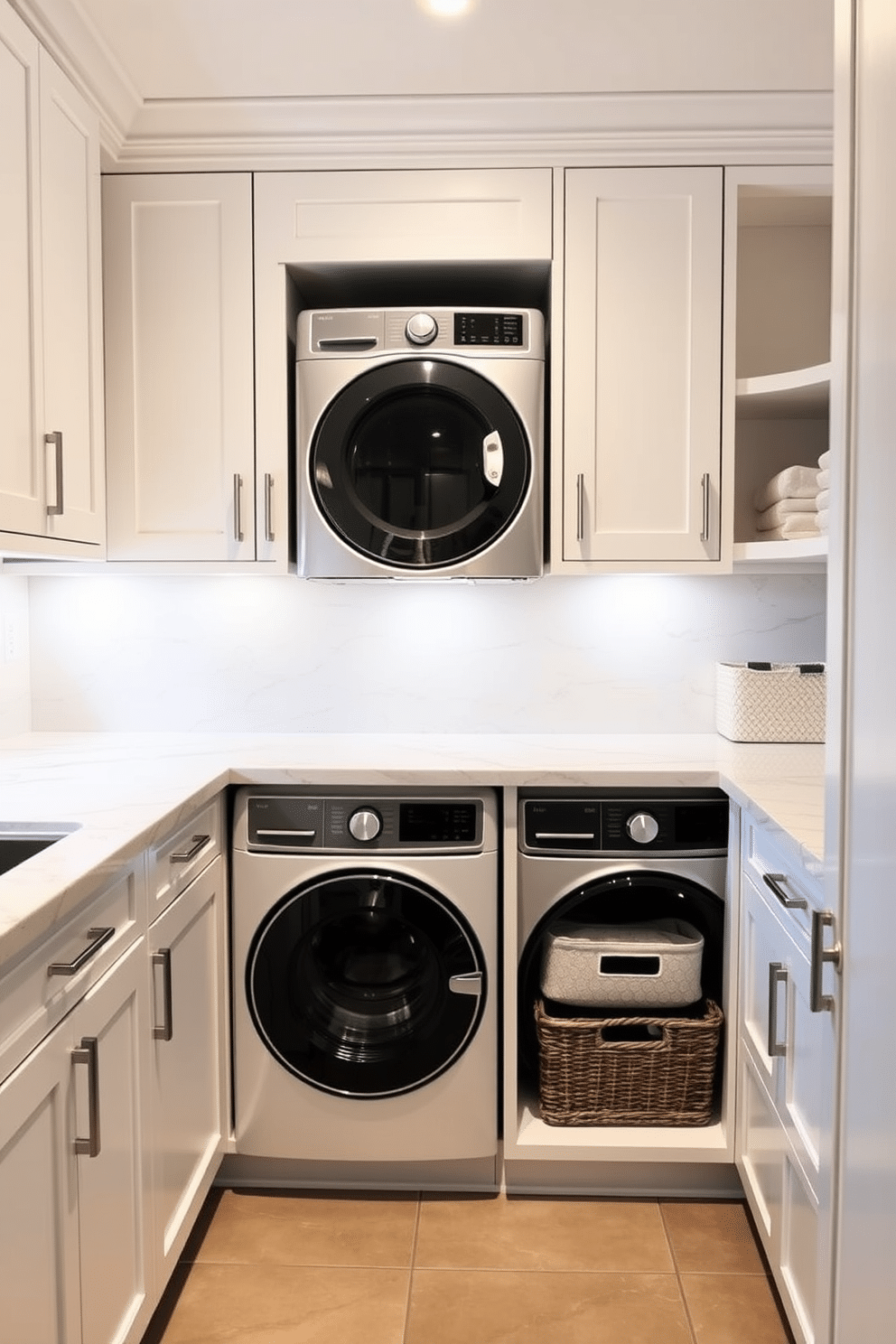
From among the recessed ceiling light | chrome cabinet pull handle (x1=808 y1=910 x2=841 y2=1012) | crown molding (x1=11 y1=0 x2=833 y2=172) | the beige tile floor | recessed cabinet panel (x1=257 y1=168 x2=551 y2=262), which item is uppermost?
the recessed ceiling light

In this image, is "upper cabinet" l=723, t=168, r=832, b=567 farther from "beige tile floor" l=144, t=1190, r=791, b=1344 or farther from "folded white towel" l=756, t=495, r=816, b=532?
"beige tile floor" l=144, t=1190, r=791, b=1344

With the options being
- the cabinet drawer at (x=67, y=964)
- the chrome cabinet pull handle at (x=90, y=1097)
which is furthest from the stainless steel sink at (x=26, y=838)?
the chrome cabinet pull handle at (x=90, y=1097)

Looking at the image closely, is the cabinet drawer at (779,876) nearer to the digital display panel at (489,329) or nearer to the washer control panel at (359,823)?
the washer control panel at (359,823)

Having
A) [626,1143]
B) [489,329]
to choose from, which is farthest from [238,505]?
[626,1143]

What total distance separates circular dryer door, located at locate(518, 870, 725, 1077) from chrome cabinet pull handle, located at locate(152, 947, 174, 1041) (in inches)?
32.1

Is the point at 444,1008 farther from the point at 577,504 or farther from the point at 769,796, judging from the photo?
the point at 577,504

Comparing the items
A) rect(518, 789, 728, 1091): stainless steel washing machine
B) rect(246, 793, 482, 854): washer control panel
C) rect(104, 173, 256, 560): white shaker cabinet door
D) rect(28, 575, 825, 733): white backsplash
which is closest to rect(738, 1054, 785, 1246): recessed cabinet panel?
rect(518, 789, 728, 1091): stainless steel washing machine

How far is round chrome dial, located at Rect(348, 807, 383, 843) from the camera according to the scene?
227cm

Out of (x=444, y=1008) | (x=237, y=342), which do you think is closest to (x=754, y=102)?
(x=237, y=342)

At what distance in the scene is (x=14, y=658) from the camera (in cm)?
274

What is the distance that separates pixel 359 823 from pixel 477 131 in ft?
5.16

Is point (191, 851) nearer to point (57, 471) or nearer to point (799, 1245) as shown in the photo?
point (57, 471)

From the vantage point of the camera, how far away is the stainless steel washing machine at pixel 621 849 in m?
2.29

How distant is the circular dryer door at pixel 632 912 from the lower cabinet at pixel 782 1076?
136 millimetres
